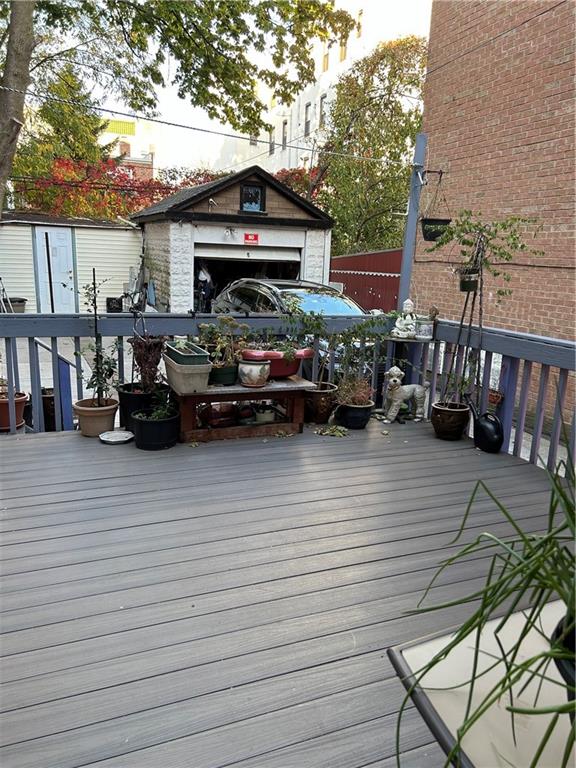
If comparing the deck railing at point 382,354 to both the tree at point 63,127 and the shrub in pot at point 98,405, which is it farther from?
the tree at point 63,127

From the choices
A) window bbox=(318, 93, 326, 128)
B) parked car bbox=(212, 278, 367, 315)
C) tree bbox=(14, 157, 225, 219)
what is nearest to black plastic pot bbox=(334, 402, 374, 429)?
parked car bbox=(212, 278, 367, 315)

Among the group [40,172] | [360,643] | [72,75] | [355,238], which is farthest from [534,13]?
[40,172]

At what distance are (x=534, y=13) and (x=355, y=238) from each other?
9.10m

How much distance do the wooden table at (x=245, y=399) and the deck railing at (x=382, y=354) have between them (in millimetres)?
506

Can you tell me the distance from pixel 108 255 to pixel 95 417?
11.1 meters

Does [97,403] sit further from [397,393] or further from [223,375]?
[397,393]

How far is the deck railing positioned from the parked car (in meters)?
1.66

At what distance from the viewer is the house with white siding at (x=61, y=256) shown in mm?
12461

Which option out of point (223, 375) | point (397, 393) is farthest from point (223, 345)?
point (397, 393)

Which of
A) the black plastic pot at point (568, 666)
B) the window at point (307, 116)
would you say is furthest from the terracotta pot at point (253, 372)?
the window at point (307, 116)

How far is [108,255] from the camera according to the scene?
13344 mm

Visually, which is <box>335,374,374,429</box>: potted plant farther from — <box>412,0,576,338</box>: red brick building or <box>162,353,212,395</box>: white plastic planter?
<box>412,0,576,338</box>: red brick building

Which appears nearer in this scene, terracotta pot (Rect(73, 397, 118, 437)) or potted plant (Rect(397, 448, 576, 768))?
potted plant (Rect(397, 448, 576, 768))

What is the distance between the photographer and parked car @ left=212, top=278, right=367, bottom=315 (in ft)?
19.9
